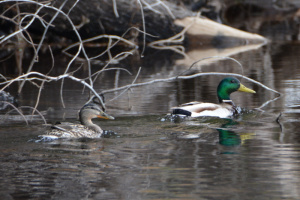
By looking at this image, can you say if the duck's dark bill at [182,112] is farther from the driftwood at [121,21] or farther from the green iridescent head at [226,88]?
the driftwood at [121,21]

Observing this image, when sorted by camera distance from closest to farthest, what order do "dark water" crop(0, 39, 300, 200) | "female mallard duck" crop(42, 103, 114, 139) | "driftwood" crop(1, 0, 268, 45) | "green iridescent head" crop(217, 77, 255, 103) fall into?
1. "dark water" crop(0, 39, 300, 200)
2. "female mallard duck" crop(42, 103, 114, 139)
3. "green iridescent head" crop(217, 77, 255, 103)
4. "driftwood" crop(1, 0, 268, 45)

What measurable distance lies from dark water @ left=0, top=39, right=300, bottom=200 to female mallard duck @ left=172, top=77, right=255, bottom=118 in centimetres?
14

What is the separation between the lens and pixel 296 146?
8133 mm

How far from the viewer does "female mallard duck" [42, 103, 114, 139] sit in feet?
28.0

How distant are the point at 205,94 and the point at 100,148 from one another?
16.5 feet

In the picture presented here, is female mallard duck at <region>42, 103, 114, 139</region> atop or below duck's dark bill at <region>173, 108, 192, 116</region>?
below

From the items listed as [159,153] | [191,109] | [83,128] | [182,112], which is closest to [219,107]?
[191,109]

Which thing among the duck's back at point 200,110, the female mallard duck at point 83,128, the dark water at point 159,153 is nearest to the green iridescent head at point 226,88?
the dark water at point 159,153

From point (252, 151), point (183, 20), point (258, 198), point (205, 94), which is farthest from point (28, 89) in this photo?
point (183, 20)

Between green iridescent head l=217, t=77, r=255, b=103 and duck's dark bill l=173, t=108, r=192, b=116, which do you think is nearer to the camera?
duck's dark bill l=173, t=108, r=192, b=116

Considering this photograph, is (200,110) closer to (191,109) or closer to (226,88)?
(191,109)

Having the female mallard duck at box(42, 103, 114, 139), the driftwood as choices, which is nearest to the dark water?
the female mallard duck at box(42, 103, 114, 139)

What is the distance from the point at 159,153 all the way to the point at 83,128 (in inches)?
57.1

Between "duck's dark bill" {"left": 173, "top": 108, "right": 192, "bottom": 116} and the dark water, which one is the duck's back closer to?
"duck's dark bill" {"left": 173, "top": 108, "right": 192, "bottom": 116}
